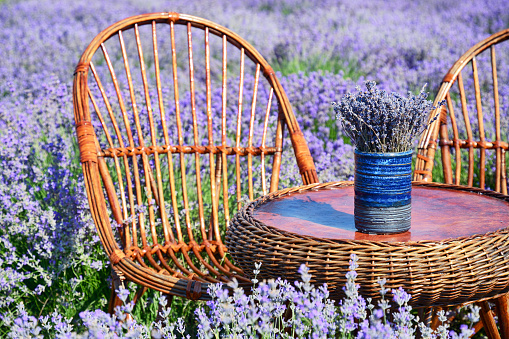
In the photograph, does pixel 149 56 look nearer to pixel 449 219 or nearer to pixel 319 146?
pixel 319 146

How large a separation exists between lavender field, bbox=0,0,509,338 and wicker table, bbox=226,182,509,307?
0.45 metres

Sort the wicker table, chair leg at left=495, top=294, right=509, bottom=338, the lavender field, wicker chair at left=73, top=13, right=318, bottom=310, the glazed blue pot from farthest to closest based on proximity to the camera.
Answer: the lavender field, wicker chair at left=73, top=13, right=318, bottom=310, chair leg at left=495, top=294, right=509, bottom=338, the glazed blue pot, the wicker table

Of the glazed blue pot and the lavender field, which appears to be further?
the lavender field

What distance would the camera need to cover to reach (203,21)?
2318 mm

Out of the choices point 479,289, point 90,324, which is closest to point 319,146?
point 479,289

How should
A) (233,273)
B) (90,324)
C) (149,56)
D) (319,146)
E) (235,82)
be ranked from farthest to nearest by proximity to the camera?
(149,56)
(235,82)
(319,146)
(233,273)
(90,324)

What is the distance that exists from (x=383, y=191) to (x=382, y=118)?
187 mm

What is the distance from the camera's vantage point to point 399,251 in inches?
48.6

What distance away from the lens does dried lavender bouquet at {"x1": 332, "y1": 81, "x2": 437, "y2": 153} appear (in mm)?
1294

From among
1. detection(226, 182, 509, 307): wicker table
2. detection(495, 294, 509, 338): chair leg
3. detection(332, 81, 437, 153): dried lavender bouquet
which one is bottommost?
detection(495, 294, 509, 338): chair leg

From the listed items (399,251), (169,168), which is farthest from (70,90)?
(399,251)

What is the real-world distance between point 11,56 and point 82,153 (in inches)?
179

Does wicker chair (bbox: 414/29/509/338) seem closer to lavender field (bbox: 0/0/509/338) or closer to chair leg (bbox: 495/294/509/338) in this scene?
chair leg (bbox: 495/294/509/338)

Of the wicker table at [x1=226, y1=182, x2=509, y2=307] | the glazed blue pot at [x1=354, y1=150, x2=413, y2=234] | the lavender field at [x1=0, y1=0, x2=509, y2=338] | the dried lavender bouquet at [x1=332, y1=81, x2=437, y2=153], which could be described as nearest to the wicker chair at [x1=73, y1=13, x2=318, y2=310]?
the lavender field at [x1=0, y1=0, x2=509, y2=338]
